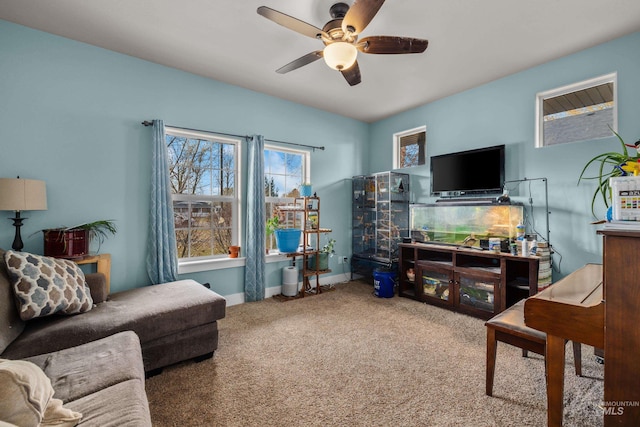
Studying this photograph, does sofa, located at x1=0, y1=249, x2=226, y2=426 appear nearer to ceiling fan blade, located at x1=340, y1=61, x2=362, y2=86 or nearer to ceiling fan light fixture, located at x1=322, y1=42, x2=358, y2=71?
ceiling fan light fixture, located at x1=322, y1=42, x2=358, y2=71

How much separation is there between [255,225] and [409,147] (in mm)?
2722

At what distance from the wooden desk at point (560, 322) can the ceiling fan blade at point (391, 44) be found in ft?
5.86

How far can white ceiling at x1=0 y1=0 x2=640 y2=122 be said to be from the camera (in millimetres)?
2168

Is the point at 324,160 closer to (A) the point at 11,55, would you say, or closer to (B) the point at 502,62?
(B) the point at 502,62

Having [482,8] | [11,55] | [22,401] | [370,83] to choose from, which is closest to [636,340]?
[22,401]

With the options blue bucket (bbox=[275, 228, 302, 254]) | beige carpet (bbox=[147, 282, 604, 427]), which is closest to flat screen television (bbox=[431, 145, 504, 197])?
beige carpet (bbox=[147, 282, 604, 427])

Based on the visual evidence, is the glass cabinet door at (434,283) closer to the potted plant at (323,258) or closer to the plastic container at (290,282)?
the potted plant at (323,258)

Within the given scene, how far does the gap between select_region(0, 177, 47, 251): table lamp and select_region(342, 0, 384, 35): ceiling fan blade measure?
2606mm

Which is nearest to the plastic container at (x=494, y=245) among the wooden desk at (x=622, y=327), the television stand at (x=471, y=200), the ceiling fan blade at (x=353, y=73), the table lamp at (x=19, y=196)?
the television stand at (x=471, y=200)

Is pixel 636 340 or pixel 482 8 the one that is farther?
pixel 482 8

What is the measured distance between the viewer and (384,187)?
426 centimetres

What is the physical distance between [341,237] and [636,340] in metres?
3.75

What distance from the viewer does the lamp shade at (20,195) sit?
2.05 metres

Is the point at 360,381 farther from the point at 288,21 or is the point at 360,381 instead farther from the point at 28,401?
the point at 288,21
